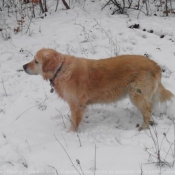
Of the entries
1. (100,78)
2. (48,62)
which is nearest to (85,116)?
(100,78)

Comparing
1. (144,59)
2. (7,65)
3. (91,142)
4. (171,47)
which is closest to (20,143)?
(91,142)

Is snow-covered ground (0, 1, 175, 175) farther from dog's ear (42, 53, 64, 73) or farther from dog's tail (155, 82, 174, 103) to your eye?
dog's ear (42, 53, 64, 73)

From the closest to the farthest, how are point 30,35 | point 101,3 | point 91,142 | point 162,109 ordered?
point 91,142 → point 162,109 → point 30,35 → point 101,3

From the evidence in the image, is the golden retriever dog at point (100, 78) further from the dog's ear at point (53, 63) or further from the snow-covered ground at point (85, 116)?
the snow-covered ground at point (85, 116)

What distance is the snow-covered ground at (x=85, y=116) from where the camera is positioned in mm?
3290

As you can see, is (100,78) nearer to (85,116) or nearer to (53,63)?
(53,63)

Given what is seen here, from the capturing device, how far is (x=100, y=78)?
4207mm

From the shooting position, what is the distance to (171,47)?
623 centimetres

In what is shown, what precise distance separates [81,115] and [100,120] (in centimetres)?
42

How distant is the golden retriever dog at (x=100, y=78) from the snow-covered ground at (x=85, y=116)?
0.39 metres

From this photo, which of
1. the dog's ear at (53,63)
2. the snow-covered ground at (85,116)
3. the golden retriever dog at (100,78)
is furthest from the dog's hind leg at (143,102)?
the dog's ear at (53,63)

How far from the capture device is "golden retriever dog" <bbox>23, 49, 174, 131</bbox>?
4.12 metres

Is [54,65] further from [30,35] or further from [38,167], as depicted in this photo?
[30,35]

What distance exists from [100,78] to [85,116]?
887 mm
